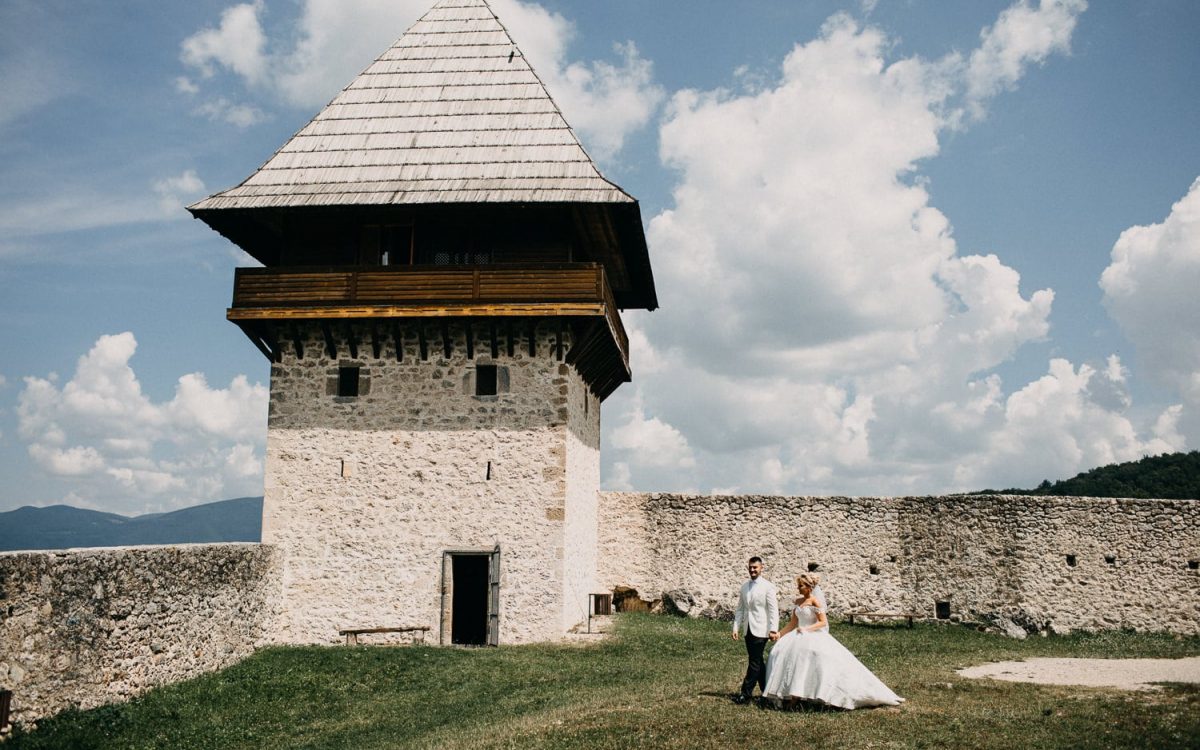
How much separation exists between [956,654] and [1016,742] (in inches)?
314

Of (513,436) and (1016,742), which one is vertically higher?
(513,436)

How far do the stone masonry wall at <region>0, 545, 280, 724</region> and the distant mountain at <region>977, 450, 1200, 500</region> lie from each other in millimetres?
25789

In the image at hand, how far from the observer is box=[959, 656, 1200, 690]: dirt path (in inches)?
432

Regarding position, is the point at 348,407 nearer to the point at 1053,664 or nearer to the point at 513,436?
the point at 513,436

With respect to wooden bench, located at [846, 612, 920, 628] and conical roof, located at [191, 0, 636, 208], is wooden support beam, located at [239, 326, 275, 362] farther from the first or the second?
wooden bench, located at [846, 612, 920, 628]

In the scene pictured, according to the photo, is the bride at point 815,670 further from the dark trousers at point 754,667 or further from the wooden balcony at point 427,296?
the wooden balcony at point 427,296

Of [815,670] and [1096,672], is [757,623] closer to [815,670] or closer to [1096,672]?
[815,670]

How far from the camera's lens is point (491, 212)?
1641 centimetres

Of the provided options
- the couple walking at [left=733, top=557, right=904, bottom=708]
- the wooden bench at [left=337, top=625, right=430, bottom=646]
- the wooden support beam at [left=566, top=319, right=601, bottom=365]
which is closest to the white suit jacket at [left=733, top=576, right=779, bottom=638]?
the couple walking at [left=733, top=557, right=904, bottom=708]

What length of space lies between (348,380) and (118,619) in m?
6.11

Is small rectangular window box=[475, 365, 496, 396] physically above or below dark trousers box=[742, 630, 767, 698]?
above

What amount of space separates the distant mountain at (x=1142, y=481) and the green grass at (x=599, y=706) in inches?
680

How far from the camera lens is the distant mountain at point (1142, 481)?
31672mm

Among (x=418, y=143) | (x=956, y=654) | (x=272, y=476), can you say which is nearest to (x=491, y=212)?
(x=418, y=143)
